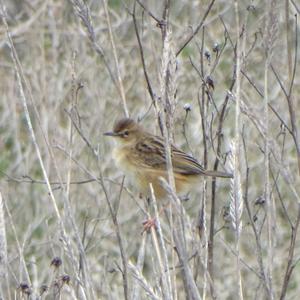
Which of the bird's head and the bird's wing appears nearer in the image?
the bird's wing

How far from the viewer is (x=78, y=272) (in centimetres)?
398

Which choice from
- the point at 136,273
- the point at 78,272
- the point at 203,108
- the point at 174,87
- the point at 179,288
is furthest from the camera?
the point at 179,288

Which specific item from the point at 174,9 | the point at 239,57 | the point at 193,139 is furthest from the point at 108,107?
the point at 239,57

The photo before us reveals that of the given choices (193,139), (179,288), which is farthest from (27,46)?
(179,288)

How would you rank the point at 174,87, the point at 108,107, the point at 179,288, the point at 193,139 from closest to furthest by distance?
the point at 174,87 → the point at 179,288 → the point at 193,139 → the point at 108,107

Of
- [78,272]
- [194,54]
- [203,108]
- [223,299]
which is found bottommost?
[223,299]

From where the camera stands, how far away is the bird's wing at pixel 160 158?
548 centimetres

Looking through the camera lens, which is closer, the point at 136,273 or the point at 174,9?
the point at 136,273

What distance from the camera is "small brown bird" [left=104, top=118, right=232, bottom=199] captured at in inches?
218

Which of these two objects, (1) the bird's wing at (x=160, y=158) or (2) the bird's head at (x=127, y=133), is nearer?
(1) the bird's wing at (x=160, y=158)

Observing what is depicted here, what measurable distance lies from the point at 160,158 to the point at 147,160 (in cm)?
10

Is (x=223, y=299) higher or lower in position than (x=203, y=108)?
lower

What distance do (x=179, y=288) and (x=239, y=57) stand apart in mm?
4383

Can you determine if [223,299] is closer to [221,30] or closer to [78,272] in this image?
[221,30]
